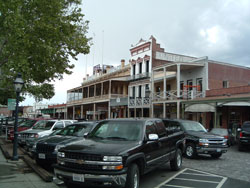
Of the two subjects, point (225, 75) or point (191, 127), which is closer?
point (191, 127)

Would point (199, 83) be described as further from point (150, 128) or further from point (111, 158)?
point (111, 158)

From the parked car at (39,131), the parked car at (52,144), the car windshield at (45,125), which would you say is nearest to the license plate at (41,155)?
the parked car at (52,144)

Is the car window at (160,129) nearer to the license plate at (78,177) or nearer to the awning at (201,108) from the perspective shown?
the license plate at (78,177)

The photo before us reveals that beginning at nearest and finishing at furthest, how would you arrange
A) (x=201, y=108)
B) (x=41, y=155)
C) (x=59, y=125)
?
(x=41, y=155)
(x=59, y=125)
(x=201, y=108)

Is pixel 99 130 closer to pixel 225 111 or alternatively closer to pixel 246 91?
pixel 246 91

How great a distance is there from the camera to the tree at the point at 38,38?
11219 millimetres

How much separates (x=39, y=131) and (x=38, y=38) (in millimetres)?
4555

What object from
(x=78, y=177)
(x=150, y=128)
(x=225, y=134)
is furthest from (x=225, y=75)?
(x=78, y=177)

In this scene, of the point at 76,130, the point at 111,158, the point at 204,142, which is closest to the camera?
the point at 111,158

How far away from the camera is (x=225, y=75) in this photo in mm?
26219

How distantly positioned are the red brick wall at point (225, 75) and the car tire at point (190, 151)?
1411 centimetres

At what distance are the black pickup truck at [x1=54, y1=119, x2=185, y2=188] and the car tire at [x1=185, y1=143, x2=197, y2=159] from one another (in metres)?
4.71

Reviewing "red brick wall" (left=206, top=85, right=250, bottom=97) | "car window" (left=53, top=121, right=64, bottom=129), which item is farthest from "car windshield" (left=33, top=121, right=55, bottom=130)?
"red brick wall" (left=206, top=85, right=250, bottom=97)

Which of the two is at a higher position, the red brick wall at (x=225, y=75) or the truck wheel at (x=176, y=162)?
the red brick wall at (x=225, y=75)
